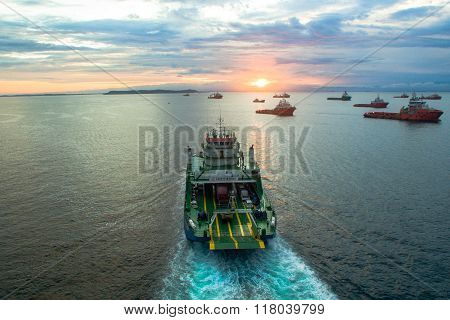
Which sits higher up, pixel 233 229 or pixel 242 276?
pixel 233 229

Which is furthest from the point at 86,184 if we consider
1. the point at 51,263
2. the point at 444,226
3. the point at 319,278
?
the point at 444,226

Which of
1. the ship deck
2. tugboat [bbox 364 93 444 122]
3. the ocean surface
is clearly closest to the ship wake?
the ocean surface

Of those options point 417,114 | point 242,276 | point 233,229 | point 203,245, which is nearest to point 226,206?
point 233,229

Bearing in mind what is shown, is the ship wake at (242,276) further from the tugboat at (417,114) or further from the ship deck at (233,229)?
the tugboat at (417,114)

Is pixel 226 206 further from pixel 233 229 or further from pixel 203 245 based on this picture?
pixel 203 245

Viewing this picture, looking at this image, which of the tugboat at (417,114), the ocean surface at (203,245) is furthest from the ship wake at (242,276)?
the tugboat at (417,114)

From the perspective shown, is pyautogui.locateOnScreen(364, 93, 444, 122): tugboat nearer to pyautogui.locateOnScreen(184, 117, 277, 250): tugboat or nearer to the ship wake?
pyautogui.locateOnScreen(184, 117, 277, 250): tugboat
